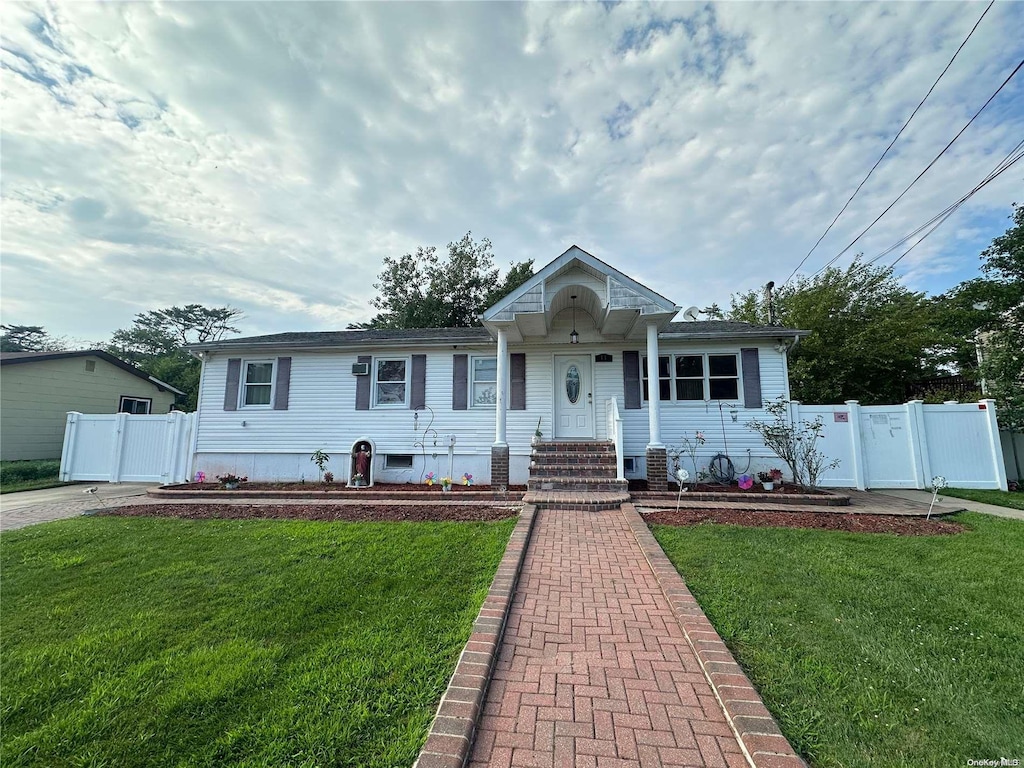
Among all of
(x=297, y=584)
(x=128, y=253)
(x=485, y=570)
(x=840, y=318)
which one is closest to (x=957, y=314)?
(x=840, y=318)

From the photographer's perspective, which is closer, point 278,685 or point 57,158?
point 278,685

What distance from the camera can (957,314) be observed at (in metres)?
11.3

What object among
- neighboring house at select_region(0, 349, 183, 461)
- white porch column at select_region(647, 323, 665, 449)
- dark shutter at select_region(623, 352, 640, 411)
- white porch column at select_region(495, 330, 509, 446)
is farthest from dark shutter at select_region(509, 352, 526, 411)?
neighboring house at select_region(0, 349, 183, 461)

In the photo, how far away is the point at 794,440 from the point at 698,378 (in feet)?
7.69

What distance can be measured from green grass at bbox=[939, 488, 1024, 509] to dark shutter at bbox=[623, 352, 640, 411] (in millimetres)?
6405

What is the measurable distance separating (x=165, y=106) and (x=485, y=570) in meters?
9.63

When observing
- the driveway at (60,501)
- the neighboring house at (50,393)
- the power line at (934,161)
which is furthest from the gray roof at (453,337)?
the neighboring house at (50,393)

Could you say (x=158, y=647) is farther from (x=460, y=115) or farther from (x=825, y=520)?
(x=460, y=115)

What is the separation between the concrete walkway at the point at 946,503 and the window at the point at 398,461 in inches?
402

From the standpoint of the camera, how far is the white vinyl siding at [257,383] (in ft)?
34.3

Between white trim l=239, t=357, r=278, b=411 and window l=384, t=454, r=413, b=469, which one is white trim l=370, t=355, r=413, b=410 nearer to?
window l=384, t=454, r=413, b=469

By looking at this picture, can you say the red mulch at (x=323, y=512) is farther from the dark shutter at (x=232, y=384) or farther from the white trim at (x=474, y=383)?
the dark shutter at (x=232, y=384)

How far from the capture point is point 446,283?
23750 millimetres

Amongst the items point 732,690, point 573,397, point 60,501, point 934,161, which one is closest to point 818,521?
point 732,690
